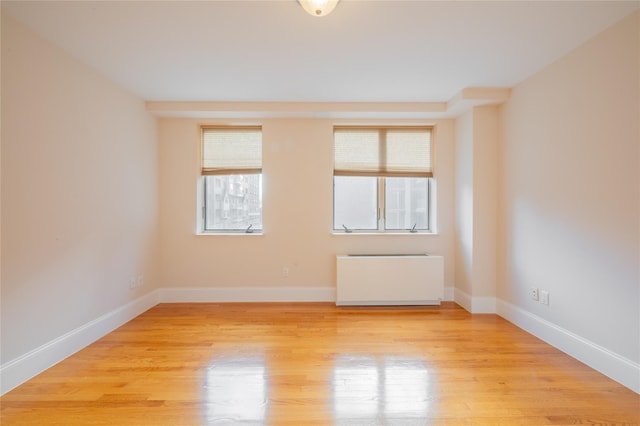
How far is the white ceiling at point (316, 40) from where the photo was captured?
2.03 m

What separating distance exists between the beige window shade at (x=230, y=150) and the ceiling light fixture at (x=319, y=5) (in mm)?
2365

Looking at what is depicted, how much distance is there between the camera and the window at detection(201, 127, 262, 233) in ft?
13.5

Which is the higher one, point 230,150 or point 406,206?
point 230,150

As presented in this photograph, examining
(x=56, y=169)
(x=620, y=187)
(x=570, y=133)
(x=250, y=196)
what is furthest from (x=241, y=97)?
(x=620, y=187)

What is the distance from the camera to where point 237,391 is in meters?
2.05

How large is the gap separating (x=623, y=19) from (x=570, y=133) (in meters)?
0.82

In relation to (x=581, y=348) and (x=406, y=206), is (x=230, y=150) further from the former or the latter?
(x=581, y=348)

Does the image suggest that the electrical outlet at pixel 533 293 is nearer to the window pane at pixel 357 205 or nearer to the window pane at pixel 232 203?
the window pane at pixel 357 205

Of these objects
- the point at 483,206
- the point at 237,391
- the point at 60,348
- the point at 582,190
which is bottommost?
the point at 237,391

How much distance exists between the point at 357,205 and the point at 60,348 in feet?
11.2

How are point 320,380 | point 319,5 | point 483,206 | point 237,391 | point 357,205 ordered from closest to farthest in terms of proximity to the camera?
point 319,5, point 237,391, point 320,380, point 483,206, point 357,205

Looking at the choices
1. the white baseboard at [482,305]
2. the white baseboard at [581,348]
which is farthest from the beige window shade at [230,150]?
the white baseboard at [581,348]

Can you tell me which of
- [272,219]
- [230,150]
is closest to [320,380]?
[272,219]

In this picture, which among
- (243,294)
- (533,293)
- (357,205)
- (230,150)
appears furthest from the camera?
(357,205)
